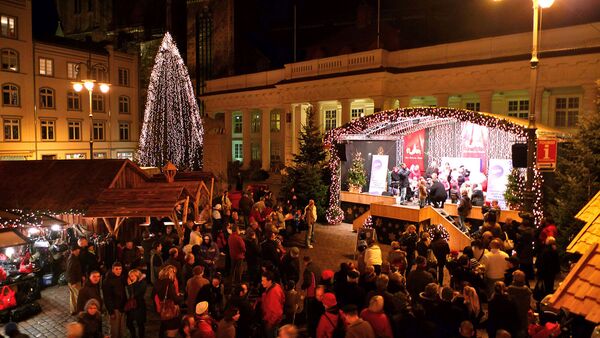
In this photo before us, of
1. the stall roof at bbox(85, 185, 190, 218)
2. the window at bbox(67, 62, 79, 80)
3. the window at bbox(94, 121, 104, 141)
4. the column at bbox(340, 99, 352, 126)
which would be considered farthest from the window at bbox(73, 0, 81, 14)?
the stall roof at bbox(85, 185, 190, 218)

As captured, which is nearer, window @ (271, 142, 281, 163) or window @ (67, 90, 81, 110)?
window @ (67, 90, 81, 110)

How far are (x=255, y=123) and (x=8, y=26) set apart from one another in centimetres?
2163

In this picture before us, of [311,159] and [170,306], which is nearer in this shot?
[170,306]

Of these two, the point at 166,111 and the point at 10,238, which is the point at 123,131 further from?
the point at 10,238

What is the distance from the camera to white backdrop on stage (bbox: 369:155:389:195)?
73.9ft

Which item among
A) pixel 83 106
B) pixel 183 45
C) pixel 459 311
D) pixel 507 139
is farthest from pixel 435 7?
pixel 459 311

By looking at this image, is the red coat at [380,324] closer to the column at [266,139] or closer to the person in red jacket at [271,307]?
the person in red jacket at [271,307]

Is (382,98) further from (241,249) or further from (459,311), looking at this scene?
(459,311)

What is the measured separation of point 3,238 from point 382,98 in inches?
912

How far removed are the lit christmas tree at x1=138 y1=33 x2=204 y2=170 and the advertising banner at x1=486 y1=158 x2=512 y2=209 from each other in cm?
2134

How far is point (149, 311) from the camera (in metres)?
10.5

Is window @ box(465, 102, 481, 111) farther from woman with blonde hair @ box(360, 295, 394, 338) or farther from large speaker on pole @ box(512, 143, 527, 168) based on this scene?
woman with blonde hair @ box(360, 295, 394, 338)

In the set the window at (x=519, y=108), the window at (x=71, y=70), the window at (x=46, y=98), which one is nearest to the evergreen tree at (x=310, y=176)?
the window at (x=519, y=108)

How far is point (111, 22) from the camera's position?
56469 mm
